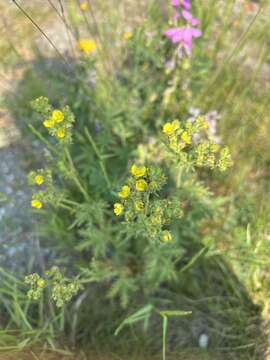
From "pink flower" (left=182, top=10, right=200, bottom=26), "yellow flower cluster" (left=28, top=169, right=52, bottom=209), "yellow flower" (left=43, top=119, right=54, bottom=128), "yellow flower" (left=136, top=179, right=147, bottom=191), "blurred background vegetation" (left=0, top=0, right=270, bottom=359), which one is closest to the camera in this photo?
"yellow flower" (left=136, top=179, right=147, bottom=191)

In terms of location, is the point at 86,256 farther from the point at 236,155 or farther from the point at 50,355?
the point at 236,155

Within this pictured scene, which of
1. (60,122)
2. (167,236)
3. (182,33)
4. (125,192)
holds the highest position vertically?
(182,33)

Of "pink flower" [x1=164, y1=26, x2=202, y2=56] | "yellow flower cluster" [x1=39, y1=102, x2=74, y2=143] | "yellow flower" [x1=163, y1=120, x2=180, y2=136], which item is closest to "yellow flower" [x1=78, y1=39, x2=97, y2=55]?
"pink flower" [x1=164, y1=26, x2=202, y2=56]

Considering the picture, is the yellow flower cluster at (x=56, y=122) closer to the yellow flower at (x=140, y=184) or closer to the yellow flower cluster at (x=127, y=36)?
the yellow flower at (x=140, y=184)

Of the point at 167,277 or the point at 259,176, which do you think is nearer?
the point at 167,277

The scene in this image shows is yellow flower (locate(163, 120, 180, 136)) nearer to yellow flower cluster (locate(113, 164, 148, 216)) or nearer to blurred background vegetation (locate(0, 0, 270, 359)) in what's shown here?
yellow flower cluster (locate(113, 164, 148, 216))

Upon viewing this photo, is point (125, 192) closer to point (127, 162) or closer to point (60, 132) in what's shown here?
point (60, 132)

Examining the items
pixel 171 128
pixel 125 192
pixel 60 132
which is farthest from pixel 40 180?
pixel 171 128

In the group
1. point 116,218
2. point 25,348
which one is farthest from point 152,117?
point 25,348
